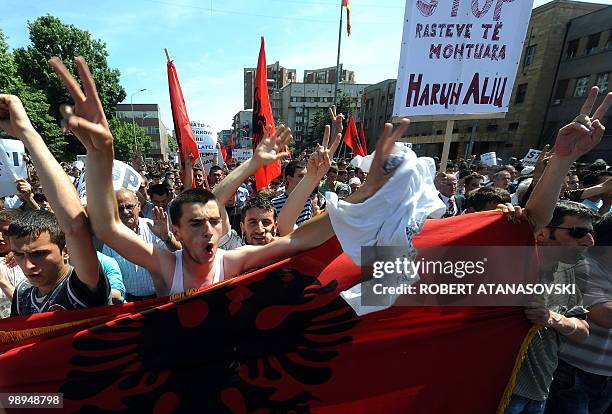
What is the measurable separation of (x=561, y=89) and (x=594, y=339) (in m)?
30.6

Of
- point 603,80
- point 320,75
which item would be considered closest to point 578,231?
point 603,80

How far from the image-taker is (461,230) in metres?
1.75

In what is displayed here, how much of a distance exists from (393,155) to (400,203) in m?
0.21

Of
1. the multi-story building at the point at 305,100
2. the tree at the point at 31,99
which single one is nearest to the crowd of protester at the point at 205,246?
the tree at the point at 31,99

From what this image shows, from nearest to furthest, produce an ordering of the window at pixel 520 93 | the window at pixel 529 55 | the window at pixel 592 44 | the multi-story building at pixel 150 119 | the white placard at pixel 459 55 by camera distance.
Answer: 1. the white placard at pixel 459 55
2. the window at pixel 592 44
3. the window at pixel 529 55
4. the window at pixel 520 93
5. the multi-story building at pixel 150 119

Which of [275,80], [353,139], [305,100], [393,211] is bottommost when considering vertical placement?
[393,211]

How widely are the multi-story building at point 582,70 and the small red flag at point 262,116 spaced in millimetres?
24950

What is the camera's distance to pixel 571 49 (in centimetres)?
2409

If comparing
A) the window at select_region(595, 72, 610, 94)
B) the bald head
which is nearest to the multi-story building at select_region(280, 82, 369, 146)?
the window at select_region(595, 72, 610, 94)

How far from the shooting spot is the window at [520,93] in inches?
1040

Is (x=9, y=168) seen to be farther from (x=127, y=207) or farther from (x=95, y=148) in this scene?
(x=95, y=148)

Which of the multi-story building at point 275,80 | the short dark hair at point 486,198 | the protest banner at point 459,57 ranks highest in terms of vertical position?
the multi-story building at point 275,80

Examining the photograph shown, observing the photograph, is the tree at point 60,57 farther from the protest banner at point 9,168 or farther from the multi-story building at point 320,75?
the multi-story building at point 320,75

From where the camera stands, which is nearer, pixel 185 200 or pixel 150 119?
pixel 185 200
